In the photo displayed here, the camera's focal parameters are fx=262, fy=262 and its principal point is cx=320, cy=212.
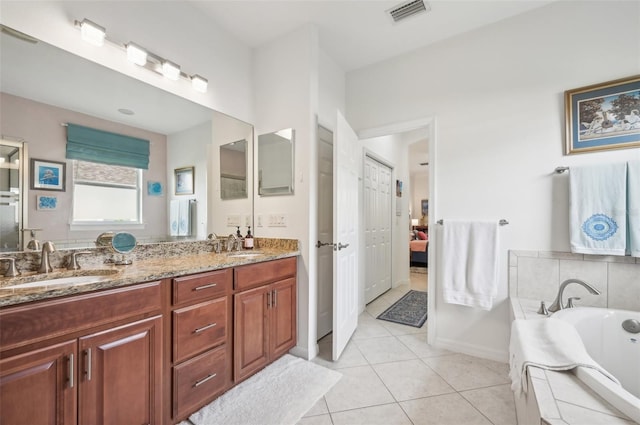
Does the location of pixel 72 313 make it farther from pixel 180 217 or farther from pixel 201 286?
pixel 180 217

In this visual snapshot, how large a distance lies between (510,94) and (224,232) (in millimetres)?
2660

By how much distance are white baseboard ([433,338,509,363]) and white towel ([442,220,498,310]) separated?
38cm

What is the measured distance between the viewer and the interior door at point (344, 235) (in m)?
2.10

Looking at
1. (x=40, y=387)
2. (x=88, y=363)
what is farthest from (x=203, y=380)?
(x=40, y=387)

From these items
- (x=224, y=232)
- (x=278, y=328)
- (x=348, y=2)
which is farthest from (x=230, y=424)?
(x=348, y=2)

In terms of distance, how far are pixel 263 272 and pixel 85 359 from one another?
3.31ft

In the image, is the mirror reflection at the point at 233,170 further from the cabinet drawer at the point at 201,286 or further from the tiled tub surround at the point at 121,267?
the cabinet drawer at the point at 201,286

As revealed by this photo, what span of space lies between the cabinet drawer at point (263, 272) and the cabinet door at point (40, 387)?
0.82 m

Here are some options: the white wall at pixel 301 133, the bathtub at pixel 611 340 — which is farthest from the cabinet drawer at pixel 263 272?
the bathtub at pixel 611 340

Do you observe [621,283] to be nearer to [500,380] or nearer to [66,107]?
[500,380]

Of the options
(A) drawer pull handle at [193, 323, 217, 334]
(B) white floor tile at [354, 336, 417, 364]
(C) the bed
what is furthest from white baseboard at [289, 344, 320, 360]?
(C) the bed

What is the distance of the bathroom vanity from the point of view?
93cm

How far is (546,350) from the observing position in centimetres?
117

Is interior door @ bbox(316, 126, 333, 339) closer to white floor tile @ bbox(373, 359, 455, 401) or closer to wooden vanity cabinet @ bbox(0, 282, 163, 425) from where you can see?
white floor tile @ bbox(373, 359, 455, 401)
